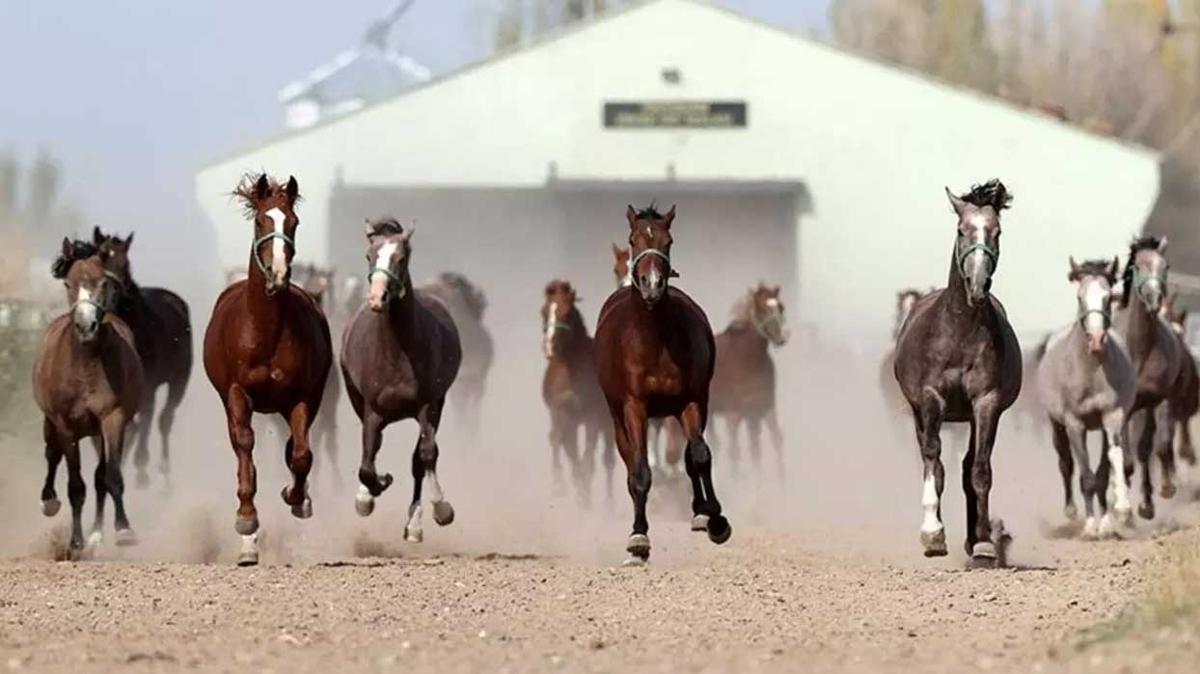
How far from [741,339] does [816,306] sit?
2457 centimetres

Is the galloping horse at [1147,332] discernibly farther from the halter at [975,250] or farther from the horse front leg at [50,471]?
the horse front leg at [50,471]

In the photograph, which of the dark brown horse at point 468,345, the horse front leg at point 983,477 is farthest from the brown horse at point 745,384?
the horse front leg at point 983,477

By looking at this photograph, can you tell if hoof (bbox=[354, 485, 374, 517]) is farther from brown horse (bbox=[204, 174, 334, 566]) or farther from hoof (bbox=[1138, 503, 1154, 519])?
hoof (bbox=[1138, 503, 1154, 519])

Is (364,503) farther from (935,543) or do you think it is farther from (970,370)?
(970,370)

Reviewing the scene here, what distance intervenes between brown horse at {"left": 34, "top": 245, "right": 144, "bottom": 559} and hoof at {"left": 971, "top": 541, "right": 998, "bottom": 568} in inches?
240

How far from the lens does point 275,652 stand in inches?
488

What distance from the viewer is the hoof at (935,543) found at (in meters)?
17.6

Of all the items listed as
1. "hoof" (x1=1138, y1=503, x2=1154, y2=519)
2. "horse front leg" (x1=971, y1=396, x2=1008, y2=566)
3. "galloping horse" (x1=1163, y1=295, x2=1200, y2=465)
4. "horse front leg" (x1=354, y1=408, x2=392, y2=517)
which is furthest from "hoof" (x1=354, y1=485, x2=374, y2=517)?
"galloping horse" (x1=1163, y1=295, x2=1200, y2=465)

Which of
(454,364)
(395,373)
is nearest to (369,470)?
(395,373)

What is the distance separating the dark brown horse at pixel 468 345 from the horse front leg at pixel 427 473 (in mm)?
11802

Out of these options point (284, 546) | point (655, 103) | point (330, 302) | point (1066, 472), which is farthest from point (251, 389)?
point (655, 103)

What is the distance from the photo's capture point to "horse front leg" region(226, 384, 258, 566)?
17.8 m

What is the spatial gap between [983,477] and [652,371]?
7.66 feet

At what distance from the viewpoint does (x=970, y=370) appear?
17812mm
